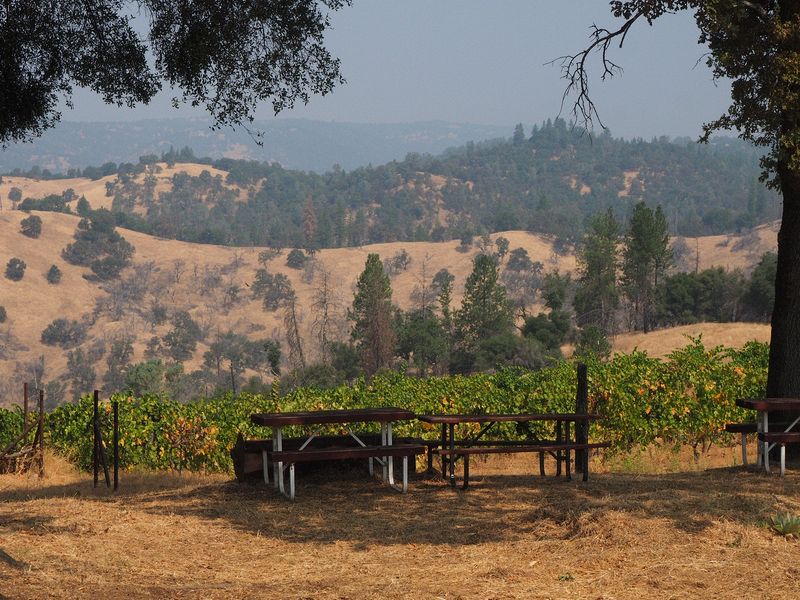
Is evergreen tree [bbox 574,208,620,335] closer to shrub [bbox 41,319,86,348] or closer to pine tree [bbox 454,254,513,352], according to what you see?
pine tree [bbox 454,254,513,352]

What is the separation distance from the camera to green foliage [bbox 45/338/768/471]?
18.0 metres

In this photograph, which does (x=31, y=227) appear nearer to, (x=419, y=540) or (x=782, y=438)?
(x=782, y=438)

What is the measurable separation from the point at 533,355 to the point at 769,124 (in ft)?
231

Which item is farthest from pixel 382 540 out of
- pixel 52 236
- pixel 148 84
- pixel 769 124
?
pixel 52 236

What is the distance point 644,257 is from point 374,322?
84.3 feet

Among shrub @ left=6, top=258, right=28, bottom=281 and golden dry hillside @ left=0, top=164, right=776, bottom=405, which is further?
shrub @ left=6, top=258, right=28, bottom=281

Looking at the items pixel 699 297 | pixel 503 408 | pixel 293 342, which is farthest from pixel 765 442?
pixel 293 342

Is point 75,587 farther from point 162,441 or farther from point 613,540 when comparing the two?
point 162,441

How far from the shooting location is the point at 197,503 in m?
11.7

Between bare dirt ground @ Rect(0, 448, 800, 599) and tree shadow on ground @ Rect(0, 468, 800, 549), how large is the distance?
0.03m

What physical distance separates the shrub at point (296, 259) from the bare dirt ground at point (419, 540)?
6447 inches

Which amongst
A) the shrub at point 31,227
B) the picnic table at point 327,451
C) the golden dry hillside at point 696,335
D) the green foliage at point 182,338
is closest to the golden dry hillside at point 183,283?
the shrub at point 31,227

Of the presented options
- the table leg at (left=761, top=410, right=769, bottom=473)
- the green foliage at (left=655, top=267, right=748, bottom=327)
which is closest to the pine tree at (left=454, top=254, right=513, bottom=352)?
the green foliage at (left=655, top=267, right=748, bottom=327)

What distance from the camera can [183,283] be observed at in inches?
6531
